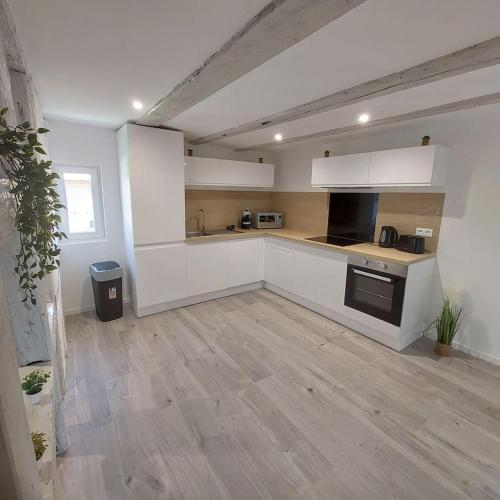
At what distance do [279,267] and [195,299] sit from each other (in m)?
1.25

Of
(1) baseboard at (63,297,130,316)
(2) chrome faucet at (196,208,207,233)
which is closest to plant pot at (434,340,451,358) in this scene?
(2) chrome faucet at (196,208,207,233)

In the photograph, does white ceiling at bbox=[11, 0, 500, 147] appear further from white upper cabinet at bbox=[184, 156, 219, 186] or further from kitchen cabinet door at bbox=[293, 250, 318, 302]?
kitchen cabinet door at bbox=[293, 250, 318, 302]

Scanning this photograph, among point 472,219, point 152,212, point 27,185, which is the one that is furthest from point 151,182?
point 472,219

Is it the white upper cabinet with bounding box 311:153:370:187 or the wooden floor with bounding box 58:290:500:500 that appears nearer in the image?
the wooden floor with bounding box 58:290:500:500

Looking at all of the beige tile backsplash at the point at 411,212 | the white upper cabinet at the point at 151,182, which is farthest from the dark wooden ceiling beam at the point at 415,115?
the white upper cabinet at the point at 151,182

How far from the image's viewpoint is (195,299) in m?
3.67

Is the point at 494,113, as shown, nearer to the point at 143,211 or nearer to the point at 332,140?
the point at 332,140

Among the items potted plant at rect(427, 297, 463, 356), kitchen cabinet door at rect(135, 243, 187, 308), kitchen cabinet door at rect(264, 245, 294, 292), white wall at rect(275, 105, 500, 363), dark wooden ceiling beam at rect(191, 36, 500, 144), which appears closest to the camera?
dark wooden ceiling beam at rect(191, 36, 500, 144)

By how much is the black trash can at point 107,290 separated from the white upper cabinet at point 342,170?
2667mm

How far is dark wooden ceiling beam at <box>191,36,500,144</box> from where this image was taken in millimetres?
1319

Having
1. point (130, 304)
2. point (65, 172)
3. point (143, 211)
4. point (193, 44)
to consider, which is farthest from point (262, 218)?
point (193, 44)

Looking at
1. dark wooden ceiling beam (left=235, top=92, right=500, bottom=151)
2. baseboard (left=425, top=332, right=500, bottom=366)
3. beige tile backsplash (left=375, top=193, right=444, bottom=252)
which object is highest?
dark wooden ceiling beam (left=235, top=92, right=500, bottom=151)

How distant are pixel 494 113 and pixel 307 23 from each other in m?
2.20

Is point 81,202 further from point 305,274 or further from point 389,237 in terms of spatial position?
point 389,237
